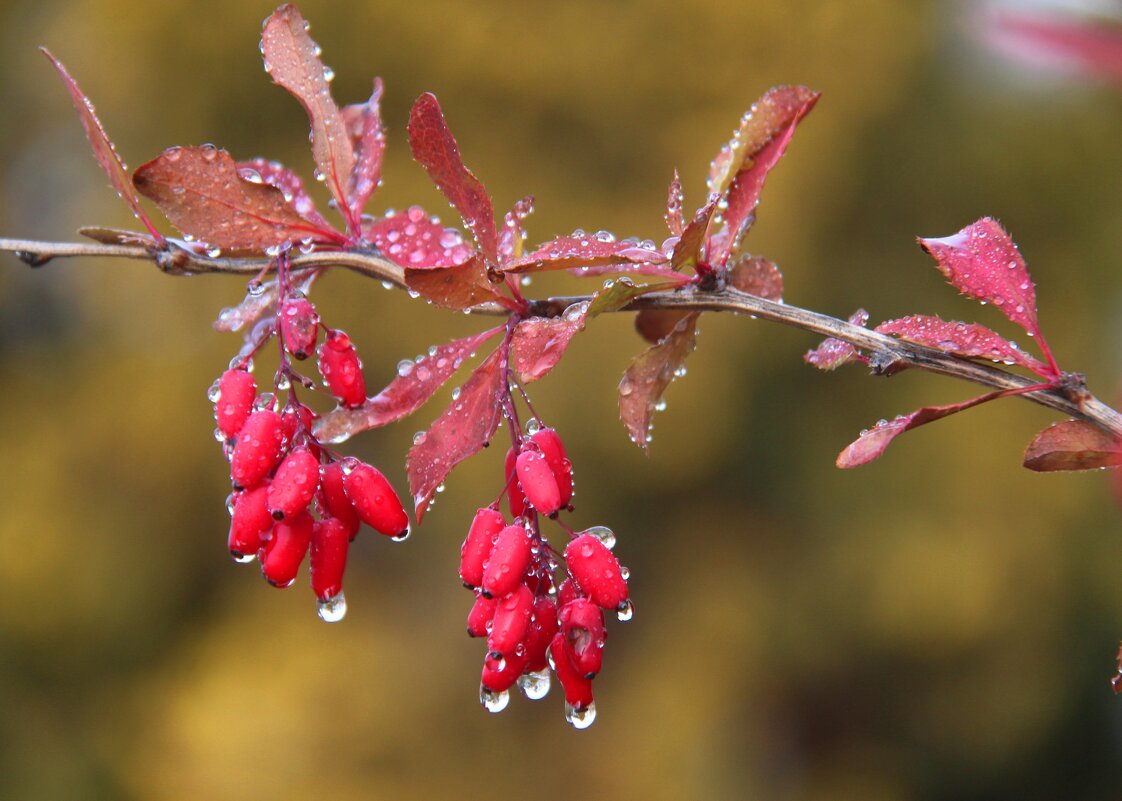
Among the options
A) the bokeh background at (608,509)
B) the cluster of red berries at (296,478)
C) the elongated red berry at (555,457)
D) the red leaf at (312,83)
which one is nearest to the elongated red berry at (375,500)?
the cluster of red berries at (296,478)

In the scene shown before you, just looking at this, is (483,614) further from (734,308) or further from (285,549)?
(734,308)

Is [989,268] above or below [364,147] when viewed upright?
below

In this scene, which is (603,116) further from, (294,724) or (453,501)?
Answer: (294,724)

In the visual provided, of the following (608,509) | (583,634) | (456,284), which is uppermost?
(608,509)

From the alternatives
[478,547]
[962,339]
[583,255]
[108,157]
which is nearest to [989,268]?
[962,339]

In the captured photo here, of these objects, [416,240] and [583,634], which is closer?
[583,634]

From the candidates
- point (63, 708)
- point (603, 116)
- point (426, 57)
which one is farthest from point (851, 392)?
point (63, 708)
